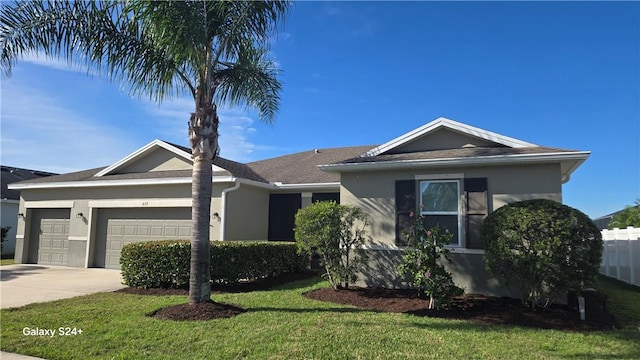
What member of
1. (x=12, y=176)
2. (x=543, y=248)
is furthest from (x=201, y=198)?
(x=12, y=176)

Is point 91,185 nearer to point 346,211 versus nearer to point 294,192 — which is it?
point 294,192

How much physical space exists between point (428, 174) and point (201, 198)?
5425 mm

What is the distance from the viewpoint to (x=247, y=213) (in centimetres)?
1411

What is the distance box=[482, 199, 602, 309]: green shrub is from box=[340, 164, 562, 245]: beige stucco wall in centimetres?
125

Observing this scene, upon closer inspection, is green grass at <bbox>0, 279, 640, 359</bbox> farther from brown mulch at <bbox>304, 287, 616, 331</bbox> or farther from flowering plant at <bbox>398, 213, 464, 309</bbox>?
flowering plant at <bbox>398, 213, 464, 309</bbox>

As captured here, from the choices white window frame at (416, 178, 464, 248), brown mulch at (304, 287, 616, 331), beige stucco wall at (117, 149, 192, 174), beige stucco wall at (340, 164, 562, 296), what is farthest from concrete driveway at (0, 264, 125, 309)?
white window frame at (416, 178, 464, 248)

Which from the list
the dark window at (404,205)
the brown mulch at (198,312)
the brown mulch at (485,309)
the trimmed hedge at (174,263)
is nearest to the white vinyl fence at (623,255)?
the brown mulch at (485,309)

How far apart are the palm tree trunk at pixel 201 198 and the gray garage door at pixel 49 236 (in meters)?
11.4

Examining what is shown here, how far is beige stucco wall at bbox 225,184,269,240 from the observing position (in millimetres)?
13250

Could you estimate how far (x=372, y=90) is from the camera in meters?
13.8

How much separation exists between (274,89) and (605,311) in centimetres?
842

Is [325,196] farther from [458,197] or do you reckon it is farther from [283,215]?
[458,197]

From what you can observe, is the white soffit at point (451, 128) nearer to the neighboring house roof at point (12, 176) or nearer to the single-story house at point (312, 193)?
the single-story house at point (312, 193)

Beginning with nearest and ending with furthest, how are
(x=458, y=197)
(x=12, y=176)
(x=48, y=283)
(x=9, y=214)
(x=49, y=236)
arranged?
(x=458, y=197), (x=48, y=283), (x=49, y=236), (x=9, y=214), (x=12, y=176)
